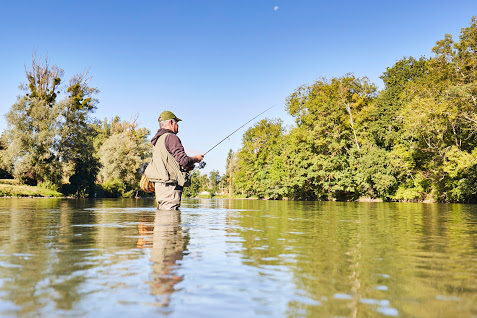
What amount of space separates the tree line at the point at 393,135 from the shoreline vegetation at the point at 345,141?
129 mm

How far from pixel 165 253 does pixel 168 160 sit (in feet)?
15.9

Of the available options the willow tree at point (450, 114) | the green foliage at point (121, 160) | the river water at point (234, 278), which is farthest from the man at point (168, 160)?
the green foliage at point (121, 160)

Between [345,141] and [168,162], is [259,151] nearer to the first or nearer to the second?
[345,141]

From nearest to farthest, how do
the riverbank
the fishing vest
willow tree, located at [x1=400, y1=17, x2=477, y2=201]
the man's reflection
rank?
the man's reflection → the fishing vest → willow tree, located at [x1=400, y1=17, x2=477, y2=201] → the riverbank

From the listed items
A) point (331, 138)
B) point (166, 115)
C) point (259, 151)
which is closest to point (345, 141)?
point (331, 138)

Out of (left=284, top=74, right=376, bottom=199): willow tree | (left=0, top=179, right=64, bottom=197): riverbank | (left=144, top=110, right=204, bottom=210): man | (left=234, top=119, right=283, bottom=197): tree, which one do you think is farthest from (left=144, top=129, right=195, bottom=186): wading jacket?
(left=234, top=119, right=283, bottom=197): tree

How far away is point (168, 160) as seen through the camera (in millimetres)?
9297

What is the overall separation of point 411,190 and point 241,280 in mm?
44189

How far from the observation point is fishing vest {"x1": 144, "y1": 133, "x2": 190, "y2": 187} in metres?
9.24

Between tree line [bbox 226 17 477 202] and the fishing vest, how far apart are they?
27756 mm

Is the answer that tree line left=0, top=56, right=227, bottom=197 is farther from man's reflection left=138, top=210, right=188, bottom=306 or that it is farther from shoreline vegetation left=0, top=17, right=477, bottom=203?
man's reflection left=138, top=210, right=188, bottom=306

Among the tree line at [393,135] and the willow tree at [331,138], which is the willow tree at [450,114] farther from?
the willow tree at [331,138]

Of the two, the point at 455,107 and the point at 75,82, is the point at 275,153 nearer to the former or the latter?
the point at 75,82

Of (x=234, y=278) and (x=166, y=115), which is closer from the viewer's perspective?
(x=234, y=278)
